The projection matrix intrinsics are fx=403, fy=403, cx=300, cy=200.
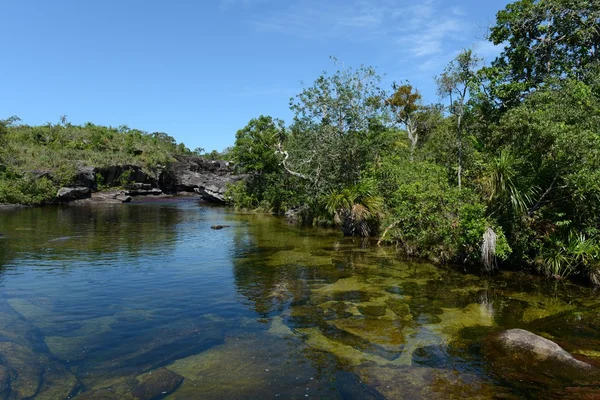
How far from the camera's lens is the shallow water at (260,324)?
25.2 ft

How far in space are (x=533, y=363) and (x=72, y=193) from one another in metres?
62.0

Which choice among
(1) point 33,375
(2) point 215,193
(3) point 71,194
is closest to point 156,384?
(1) point 33,375

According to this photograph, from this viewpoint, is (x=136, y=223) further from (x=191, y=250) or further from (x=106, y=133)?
(x=106, y=133)

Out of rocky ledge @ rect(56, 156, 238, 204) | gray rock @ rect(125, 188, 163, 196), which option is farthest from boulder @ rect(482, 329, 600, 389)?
gray rock @ rect(125, 188, 163, 196)

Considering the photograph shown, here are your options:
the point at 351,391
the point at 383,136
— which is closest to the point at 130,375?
the point at 351,391

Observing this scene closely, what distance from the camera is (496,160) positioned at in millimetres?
15391

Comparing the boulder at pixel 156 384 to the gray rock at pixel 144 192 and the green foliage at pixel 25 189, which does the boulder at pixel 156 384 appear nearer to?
the green foliage at pixel 25 189

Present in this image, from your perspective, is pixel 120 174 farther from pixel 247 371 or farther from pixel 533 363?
A: pixel 533 363

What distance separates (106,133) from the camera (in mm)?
82000

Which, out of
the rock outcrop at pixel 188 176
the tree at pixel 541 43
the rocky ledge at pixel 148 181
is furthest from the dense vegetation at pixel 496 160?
the rock outcrop at pixel 188 176

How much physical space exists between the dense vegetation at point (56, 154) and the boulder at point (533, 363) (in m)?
57.0

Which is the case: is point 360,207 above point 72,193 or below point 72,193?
below

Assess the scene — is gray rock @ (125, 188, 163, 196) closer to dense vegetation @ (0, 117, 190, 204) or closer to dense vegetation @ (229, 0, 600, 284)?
dense vegetation @ (0, 117, 190, 204)

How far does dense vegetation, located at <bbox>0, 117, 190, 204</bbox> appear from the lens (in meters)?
52.9
